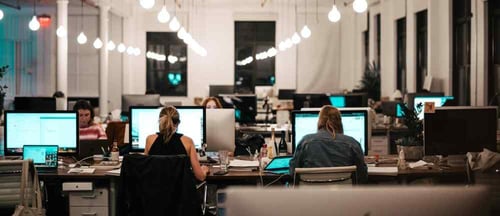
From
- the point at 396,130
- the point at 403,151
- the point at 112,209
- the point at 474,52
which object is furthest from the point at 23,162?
the point at 474,52

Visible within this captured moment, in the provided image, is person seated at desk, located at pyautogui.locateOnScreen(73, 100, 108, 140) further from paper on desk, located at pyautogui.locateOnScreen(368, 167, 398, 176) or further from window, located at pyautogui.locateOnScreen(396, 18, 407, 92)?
window, located at pyautogui.locateOnScreen(396, 18, 407, 92)

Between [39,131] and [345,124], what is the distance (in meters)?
2.39

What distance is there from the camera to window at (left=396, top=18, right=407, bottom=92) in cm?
1434

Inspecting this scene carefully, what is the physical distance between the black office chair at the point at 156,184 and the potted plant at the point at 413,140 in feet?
6.81

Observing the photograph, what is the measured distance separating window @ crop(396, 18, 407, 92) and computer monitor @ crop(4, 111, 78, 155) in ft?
33.8

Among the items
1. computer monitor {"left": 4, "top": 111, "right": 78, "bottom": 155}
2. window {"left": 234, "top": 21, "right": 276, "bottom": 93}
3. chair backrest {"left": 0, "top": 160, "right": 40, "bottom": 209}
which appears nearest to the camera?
chair backrest {"left": 0, "top": 160, "right": 40, "bottom": 209}

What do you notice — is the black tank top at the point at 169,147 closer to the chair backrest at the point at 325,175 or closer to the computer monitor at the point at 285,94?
the chair backrest at the point at 325,175

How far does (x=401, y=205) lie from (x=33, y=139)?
4259mm

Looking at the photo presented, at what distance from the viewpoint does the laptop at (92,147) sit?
542 centimetres

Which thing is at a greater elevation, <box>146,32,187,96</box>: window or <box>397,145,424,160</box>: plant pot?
<box>146,32,187,96</box>: window

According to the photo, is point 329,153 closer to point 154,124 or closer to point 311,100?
point 154,124

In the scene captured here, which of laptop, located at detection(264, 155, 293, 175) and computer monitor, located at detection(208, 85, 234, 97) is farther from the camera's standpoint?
computer monitor, located at detection(208, 85, 234, 97)

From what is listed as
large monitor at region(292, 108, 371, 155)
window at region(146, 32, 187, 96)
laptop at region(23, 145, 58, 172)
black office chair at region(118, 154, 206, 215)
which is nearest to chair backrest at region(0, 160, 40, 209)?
black office chair at region(118, 154, 206, 215)

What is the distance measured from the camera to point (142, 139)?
5.40m
